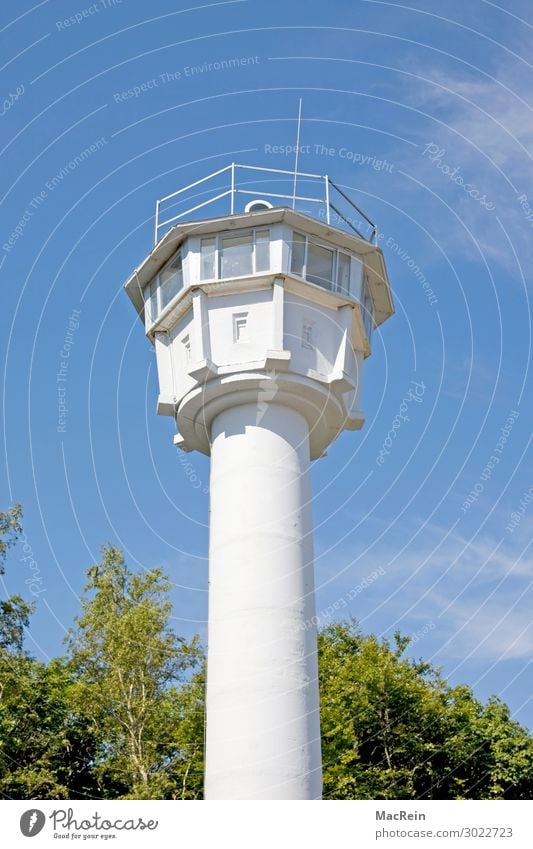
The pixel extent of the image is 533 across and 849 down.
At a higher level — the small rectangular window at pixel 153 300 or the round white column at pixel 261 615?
the small rectangular window at pixel 153 300

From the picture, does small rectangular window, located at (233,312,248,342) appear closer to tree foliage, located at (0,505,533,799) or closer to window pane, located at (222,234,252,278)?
window pane, located at (222,234,252,278)

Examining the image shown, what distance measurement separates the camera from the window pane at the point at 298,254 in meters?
24.9

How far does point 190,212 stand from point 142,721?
18.4 meters

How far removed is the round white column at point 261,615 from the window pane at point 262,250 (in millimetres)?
3614

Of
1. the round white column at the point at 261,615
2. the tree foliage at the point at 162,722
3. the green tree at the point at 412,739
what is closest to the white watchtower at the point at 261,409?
the round white column at the point at 261,615

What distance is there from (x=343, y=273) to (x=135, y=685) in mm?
17694

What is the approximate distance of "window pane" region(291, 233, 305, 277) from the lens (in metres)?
24.9
